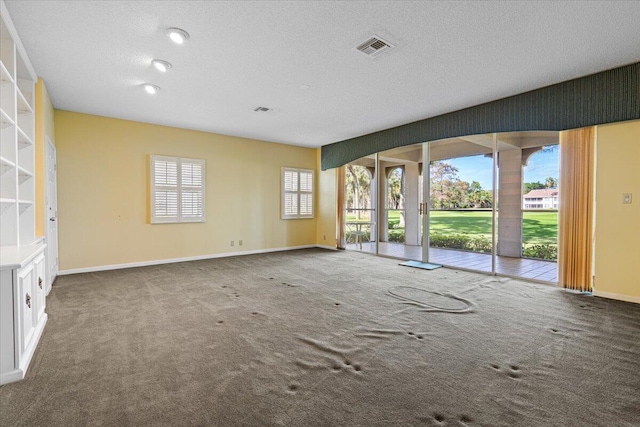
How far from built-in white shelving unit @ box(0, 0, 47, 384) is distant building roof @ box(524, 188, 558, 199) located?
682cm

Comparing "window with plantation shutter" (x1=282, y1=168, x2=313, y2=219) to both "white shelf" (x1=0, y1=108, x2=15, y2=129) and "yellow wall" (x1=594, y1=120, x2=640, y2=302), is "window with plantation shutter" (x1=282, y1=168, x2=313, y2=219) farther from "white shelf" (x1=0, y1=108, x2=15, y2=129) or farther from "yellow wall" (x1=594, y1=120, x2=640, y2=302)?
"yellow wall" (x1=594, y1=120, x2=640, y2=302)

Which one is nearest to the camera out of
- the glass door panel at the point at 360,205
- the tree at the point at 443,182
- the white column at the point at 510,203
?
the tree at the point at 443,182

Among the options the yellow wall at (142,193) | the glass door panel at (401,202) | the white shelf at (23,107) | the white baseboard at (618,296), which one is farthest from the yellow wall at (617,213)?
the white shelf at (23,107)

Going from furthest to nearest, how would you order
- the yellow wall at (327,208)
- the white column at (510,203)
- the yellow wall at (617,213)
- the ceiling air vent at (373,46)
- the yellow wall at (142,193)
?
1. the yellow wall at (327,208)
2. the white column at (510,203)
3. the yellow wall at (142,193)
4. the yellow wall at (617,213)
5. the ceiling air vent at (373,46)

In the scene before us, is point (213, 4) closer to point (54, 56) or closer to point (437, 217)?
point (54, 56)

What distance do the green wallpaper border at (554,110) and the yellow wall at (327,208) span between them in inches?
109

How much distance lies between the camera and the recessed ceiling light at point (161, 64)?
3451mm

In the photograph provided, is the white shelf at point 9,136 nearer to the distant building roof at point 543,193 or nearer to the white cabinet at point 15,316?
the white cabinet at point 15,316

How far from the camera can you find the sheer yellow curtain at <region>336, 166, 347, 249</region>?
26.6 feet

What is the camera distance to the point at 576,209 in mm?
4211

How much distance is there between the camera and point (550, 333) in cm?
283

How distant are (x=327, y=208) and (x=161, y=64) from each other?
5.56 metres

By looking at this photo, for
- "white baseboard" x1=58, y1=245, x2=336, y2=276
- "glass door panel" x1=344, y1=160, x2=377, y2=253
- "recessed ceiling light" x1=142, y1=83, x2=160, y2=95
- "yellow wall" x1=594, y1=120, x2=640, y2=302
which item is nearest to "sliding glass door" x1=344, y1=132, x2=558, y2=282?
"glass door panel" x1=344, y1=160, x2=377, y2=253

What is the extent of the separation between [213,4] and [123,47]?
1.34 meters
